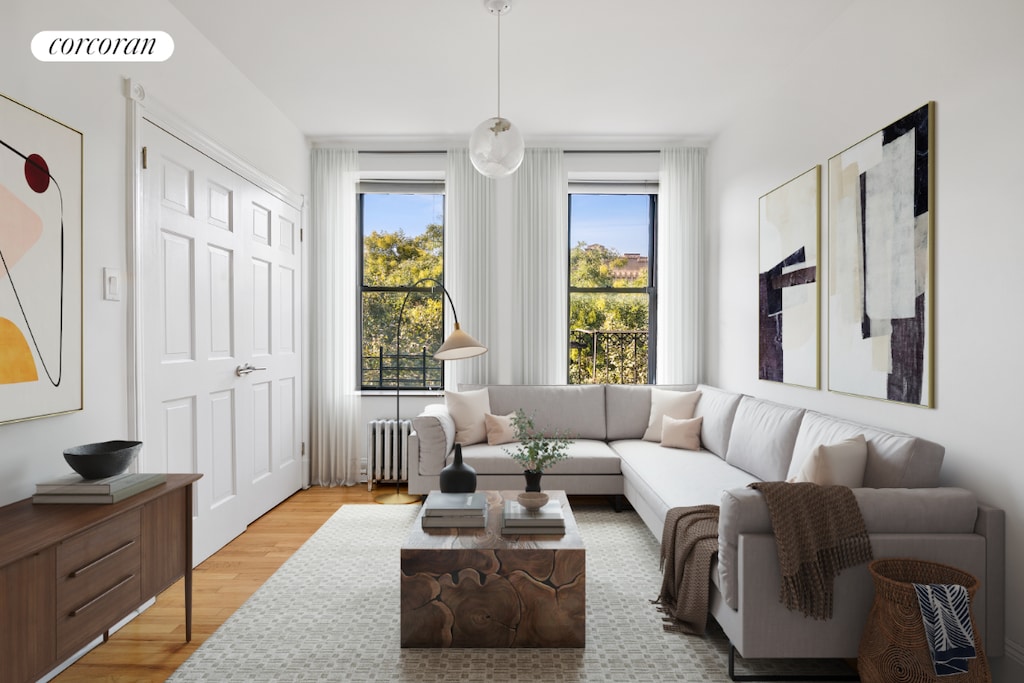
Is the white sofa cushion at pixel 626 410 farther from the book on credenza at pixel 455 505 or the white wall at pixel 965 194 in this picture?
the book on credenza at pixel 455 505

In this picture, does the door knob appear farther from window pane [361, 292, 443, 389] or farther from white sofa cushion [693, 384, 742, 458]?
white sofa cushion [693, 384, 742, 458]

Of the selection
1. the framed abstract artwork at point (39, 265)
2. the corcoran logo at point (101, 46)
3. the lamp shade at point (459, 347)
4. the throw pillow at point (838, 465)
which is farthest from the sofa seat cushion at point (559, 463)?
the corcoran logo at point (101, 46)

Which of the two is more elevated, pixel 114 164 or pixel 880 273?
pixel 114 164

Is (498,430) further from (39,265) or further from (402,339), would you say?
(39,265)

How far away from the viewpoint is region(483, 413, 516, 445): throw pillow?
4.27 meters

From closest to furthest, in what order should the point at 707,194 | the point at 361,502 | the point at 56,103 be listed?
the point at 56,103 → the point at 361,502 → the point at 707,194

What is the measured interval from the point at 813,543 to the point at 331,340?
386cm

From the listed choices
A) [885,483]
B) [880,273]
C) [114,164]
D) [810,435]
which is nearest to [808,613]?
[885,483]

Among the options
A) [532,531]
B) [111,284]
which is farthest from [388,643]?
[111,284]

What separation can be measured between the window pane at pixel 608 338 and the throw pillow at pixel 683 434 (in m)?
0.99

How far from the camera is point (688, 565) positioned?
2430mm

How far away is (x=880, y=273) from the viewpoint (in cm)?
269

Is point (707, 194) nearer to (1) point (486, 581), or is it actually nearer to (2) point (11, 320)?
A: (1) point (486, 581)

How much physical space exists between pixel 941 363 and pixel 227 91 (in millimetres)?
3826
